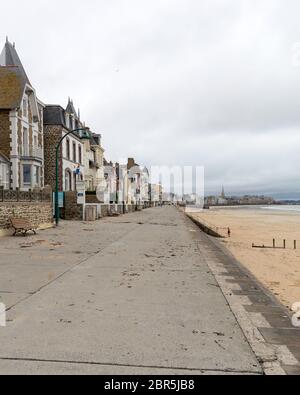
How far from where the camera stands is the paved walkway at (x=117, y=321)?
142 inches

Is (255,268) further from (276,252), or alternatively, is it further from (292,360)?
(292,360)

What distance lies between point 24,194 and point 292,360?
1776cm

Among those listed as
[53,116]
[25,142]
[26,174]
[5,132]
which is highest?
[53,116]

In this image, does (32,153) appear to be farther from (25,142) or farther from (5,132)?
(5,132)

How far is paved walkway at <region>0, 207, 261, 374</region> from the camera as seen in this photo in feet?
11.8

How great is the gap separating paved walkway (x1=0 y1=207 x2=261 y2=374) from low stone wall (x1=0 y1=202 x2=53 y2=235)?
25.5ft

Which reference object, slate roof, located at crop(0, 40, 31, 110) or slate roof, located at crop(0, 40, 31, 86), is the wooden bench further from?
slate roof, located at crop(0, 40, 31, 86)

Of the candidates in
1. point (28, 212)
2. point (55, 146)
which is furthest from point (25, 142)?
point (28, 212)

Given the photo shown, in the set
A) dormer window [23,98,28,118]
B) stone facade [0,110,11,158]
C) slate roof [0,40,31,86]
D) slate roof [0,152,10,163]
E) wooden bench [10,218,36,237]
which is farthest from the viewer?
slate roof [0,40,31,86]

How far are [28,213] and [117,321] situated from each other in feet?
51.6

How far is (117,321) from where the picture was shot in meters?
4.91

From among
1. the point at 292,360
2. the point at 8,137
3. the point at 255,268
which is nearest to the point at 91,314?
the point at 292,360

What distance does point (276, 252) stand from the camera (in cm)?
1641

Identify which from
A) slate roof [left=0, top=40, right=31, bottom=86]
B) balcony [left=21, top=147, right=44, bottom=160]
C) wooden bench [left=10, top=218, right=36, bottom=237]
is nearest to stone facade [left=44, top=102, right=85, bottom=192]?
balcony [left=21, top=147, right=44, bottom=160]
